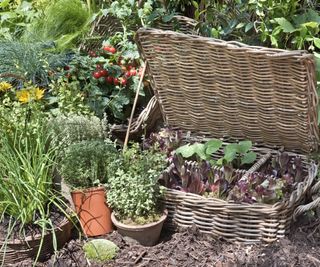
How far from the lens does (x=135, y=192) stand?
3.11 meters

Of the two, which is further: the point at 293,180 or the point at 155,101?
the point at 155,101

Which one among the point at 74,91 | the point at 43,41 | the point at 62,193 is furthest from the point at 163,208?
the point at 43,41

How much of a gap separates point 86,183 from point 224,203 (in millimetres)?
751

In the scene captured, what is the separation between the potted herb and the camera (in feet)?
10.2

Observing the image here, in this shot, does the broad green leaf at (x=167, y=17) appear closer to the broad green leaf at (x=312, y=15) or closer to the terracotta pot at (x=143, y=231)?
the broad green leaf at (x=312, y=15)

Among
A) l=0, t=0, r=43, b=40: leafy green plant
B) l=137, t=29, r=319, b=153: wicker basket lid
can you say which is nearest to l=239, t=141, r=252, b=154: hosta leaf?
l=137, t=29, r=319, b=153: wicker basket lid

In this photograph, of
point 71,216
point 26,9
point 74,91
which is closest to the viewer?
point 71,216

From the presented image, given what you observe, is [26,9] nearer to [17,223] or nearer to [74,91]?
[74,91]

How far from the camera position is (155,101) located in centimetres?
395

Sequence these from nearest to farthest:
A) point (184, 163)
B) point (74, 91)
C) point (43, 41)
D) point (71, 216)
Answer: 1. point (71, 216)
2. point (184, 163)
3. point (74, 91)
4. point (43, 41)

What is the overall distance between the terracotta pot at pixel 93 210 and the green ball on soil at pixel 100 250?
0.12 m

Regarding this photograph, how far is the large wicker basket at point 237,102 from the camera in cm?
304

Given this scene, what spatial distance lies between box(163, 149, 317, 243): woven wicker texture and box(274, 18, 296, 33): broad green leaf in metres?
0.77

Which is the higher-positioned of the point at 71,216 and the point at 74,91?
the point at 74,91
